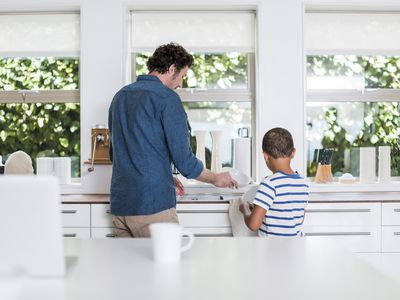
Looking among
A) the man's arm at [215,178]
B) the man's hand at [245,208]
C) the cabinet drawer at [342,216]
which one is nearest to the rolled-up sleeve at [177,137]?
the man's arm at [215,178]

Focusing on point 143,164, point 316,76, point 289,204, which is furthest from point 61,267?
point 316,76

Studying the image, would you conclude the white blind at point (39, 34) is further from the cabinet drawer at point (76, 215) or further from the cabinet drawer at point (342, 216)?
the cabinet drawer at point (342, 216)

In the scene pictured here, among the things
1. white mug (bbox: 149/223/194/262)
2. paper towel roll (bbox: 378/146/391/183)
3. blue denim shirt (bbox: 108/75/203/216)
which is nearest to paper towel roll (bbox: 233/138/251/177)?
paper towel roll (bbox: 378/146/391/183)

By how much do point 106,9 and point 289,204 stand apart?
7.63 ft

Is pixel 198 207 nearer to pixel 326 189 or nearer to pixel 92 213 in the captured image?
pixel 92 213

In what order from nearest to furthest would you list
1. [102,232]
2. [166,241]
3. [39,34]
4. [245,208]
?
[166,241] < [245,208] < [102,232] < [39,34]

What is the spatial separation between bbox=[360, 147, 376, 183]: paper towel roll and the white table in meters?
2.58

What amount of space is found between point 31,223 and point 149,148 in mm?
1160

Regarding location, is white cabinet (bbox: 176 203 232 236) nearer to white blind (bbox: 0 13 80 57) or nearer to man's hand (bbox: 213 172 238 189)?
man's hand (bbox: 213 172 238 189)

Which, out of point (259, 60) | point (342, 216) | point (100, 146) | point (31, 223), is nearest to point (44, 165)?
point (100, 146)

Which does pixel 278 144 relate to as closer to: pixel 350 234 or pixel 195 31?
pixel 350 234

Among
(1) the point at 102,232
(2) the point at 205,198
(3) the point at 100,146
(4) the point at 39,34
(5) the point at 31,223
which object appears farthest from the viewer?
(4) the point at 39,34

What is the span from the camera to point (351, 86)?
4199 millimetres

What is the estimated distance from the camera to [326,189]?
3.98 metres
